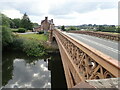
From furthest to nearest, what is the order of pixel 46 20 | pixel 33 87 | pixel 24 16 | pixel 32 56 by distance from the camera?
pixel 46 20 → pixel 24 16 → pixel 32 56 → pixel 33 87

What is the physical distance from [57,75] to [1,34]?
11.6 m

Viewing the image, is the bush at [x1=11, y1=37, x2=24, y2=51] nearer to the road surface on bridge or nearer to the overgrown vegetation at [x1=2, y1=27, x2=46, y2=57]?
the overgrown vegetation at [x1=2, y1=27, x2=46, y2=57]

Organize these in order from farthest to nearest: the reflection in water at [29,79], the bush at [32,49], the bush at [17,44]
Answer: the bush at [17,44], the bush at [32,49], the reflection in water at [29,79]

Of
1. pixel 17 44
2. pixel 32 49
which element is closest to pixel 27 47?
pixel 32 49

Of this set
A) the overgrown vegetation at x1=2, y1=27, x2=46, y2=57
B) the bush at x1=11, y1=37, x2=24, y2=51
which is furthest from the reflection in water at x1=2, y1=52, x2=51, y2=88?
the bush at x1=11, y1=37, x2=24, y2=51

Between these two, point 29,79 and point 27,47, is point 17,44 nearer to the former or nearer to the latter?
point 27,47

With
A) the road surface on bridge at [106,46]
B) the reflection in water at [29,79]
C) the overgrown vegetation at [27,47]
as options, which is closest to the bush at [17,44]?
the overgrown vegetation at [27,47]

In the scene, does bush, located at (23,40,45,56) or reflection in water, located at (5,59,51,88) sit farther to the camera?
bush, located at (23,40,45,56)

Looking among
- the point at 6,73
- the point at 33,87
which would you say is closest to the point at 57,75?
the point at 33,87

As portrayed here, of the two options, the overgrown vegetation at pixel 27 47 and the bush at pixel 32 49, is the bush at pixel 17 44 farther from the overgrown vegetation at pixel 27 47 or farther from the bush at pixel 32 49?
the bush at pixel 32 49

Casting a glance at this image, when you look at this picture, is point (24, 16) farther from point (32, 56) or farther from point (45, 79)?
point (45, 79)

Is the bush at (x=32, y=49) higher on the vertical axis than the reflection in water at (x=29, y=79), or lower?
higher

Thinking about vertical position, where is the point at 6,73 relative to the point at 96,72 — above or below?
below

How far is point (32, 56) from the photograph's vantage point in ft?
79.3
